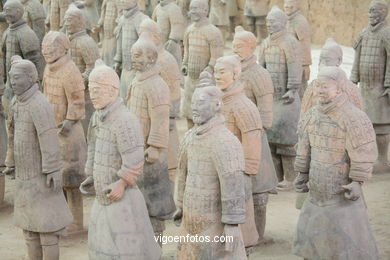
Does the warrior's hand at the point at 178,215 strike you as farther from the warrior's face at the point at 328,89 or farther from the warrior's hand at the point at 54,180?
the warrior's face at the point at 328,89

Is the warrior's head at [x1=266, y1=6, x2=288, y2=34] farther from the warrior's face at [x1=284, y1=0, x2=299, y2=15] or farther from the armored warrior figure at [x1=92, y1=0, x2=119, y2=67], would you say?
the armored warrior figure at [x1=92, y1=0, x2=119, y2=67]

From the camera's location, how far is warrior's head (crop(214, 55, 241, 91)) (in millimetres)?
6262

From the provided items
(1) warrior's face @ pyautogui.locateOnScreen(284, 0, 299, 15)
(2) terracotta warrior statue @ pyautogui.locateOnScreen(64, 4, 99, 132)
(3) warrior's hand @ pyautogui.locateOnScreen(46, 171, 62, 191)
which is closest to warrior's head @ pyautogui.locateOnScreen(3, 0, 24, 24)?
(2) terracotta warrior statue @ pyautogui.locateOnScreen(64, 4, 99, 132)

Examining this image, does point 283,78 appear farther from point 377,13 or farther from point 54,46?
point 54,46

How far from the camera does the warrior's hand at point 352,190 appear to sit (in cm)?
580

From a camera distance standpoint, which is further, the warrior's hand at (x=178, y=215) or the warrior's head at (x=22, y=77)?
the warrior's head at (x=22, y=77)

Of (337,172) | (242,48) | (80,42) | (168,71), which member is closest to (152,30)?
(168,71)

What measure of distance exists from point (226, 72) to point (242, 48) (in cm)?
99

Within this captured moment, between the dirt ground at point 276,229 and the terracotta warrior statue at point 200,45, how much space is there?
1620mm

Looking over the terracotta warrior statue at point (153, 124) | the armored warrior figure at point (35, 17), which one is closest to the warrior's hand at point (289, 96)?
the terracotta warrior statue at point (153, 124)

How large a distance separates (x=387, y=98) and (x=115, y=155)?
4.37 metres

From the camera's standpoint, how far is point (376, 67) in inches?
357

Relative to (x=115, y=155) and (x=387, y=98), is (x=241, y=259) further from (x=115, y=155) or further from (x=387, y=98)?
(x=387, y=98)

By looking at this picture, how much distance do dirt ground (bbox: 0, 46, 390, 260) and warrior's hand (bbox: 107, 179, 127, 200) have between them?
5.30 feet
